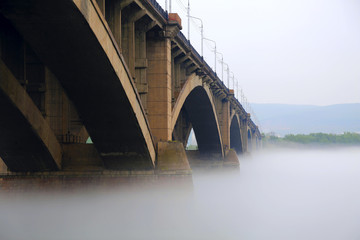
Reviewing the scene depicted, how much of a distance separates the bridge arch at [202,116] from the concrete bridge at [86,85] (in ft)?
31.2

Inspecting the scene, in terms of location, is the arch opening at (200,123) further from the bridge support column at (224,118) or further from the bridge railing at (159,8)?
the bridge railing at (159,8)

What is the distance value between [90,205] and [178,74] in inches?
492

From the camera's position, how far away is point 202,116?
45.3 metres

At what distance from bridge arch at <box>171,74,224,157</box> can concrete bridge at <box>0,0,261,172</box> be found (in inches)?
375

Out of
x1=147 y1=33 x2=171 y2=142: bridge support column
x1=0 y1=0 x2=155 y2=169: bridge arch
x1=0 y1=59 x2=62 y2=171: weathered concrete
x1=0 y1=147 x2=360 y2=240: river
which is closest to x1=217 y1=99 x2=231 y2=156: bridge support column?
x1=0 y1=147 x2=360 y2=240: river

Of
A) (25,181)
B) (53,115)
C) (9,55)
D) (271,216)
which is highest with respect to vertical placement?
(9,55)

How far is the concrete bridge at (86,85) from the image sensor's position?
55.7 feet

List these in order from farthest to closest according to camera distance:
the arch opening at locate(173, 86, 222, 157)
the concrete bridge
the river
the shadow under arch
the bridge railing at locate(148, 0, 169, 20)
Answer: the shadow under arch
the arch opening at locate(173, 86, 222, 157)
the bridge railing at locate(148, 0, 169, 20)
the river
the concrete bridge

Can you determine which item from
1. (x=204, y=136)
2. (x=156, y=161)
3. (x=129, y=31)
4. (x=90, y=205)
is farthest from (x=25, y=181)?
(x=204, y=136)

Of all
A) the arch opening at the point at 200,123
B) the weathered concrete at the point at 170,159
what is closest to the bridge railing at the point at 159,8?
the weathered concrete at the point at 170,159

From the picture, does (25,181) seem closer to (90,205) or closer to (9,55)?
(90,205)

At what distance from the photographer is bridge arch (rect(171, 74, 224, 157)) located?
135ft

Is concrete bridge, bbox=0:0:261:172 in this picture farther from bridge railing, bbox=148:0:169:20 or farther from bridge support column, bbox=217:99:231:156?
bridge support column, bbox=217:99:231:156

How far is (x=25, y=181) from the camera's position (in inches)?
926
